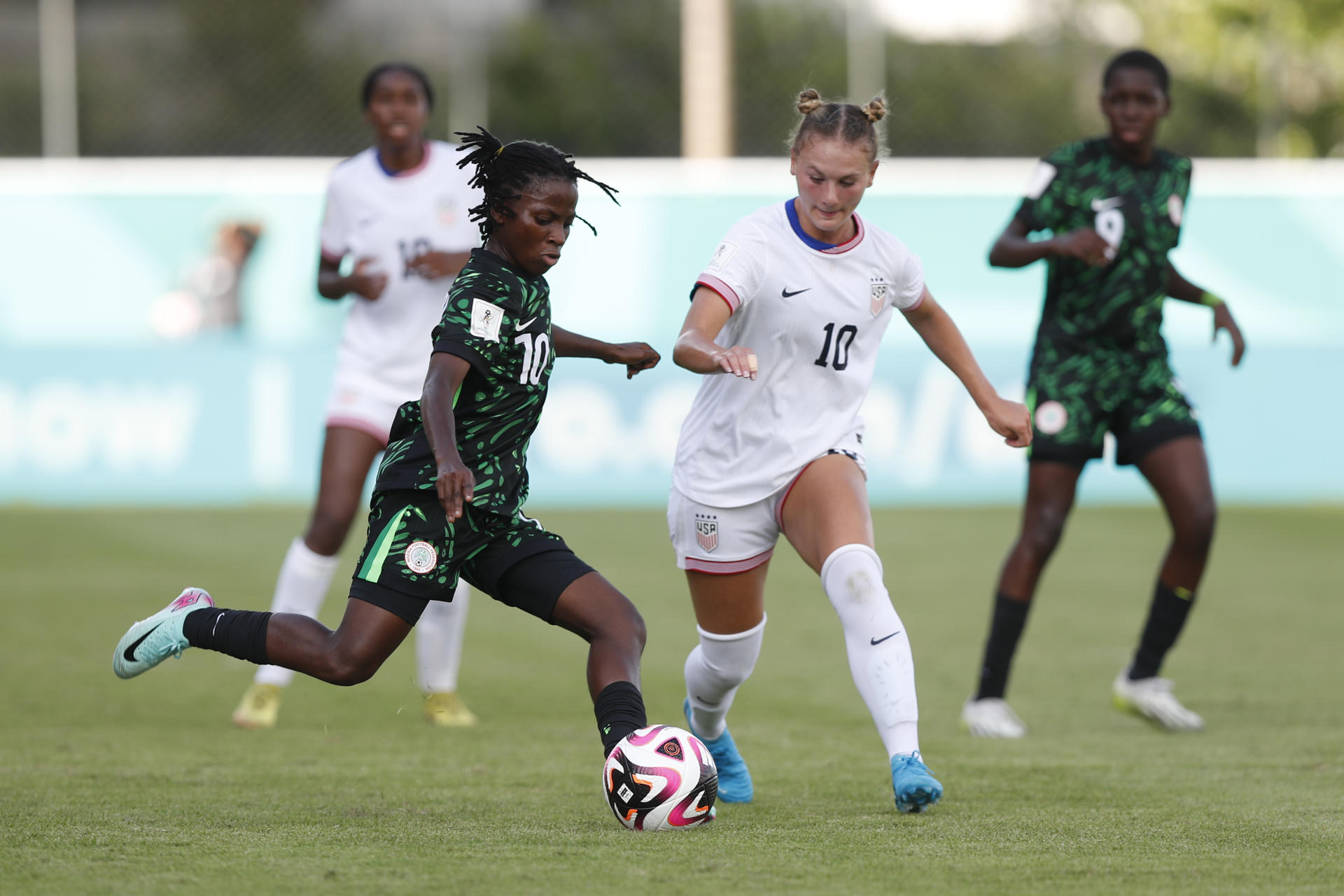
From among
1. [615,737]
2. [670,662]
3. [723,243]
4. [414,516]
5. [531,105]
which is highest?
[531,105]

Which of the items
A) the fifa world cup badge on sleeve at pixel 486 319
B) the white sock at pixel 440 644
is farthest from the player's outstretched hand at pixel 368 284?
the fifa world cup badge on sleeve at pixel 486 319

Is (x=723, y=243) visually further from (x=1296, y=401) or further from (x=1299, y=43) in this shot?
(x=1299, y=43)

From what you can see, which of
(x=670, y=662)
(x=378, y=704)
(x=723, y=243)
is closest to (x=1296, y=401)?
(x=670, y=662)

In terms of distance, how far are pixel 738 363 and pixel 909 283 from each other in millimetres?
902

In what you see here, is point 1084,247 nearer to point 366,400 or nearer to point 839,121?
point 839,121

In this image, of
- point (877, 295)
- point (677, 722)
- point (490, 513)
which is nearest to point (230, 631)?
point (490, 513)

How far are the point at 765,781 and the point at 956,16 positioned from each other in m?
16.4

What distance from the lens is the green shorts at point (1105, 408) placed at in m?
6.50

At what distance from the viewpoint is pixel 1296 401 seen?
48.8 feet

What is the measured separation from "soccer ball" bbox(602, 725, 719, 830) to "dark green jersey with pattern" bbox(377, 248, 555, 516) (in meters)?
0.73

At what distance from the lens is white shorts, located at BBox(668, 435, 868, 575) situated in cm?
485

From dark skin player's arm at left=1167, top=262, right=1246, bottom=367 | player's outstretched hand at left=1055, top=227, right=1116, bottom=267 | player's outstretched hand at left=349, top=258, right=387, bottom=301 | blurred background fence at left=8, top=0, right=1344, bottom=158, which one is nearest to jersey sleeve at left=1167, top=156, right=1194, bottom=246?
dark skin player's arm at left=1167, top=262, right=1246, bottom=367

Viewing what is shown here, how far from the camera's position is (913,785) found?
438 centimetres

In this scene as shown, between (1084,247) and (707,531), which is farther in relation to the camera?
(1084,247)
